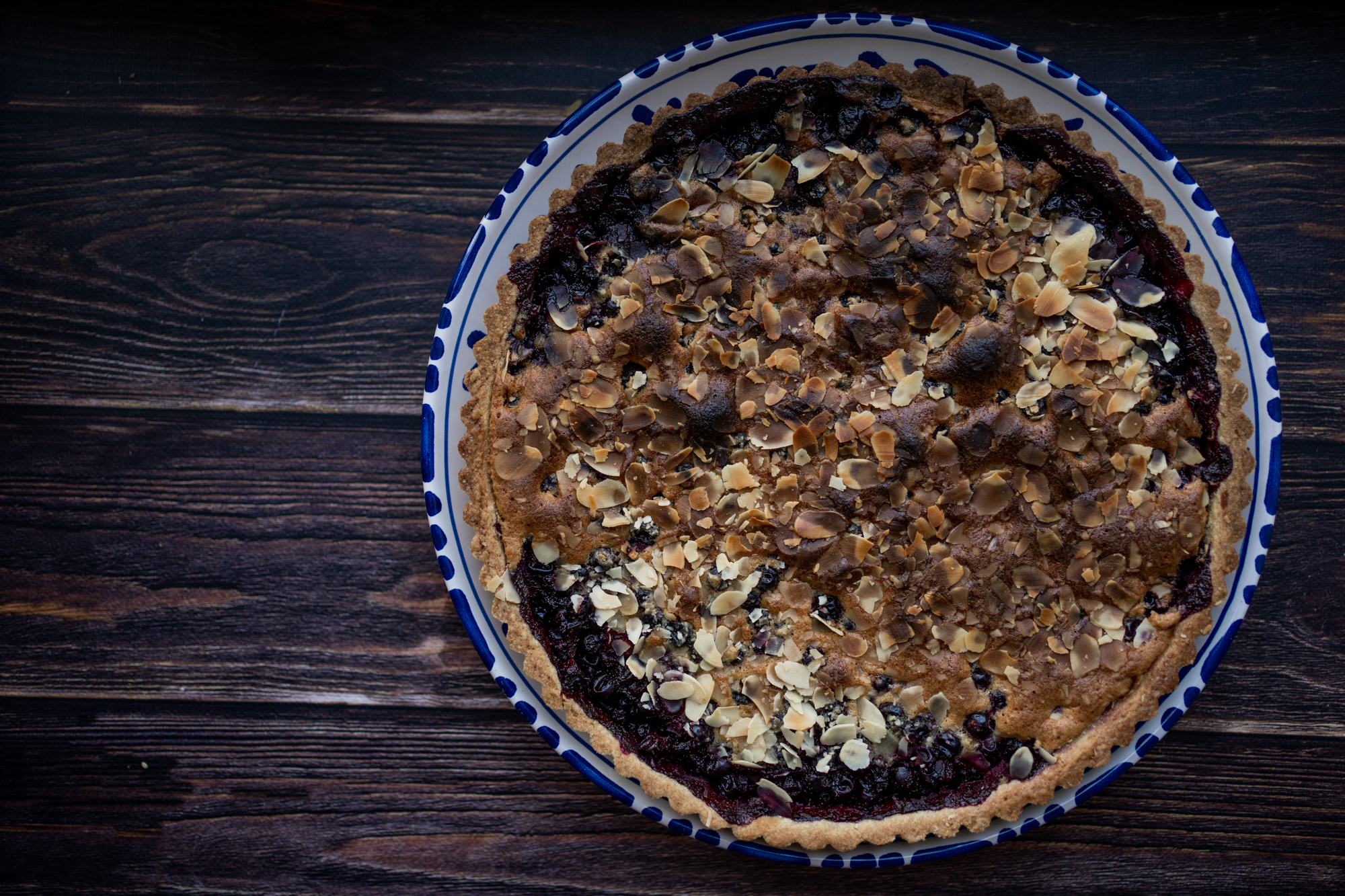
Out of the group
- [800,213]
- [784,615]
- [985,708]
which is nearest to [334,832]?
[784,615]

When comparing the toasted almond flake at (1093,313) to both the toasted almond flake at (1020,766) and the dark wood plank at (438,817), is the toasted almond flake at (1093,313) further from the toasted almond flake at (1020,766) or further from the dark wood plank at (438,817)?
the dark wood plank at (438,817)

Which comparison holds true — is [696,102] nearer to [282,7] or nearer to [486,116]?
[486,116]

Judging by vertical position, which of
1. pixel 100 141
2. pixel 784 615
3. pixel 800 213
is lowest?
pixel 784 615

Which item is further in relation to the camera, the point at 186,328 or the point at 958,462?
the point at 186,328

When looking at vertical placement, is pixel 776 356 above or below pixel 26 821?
above

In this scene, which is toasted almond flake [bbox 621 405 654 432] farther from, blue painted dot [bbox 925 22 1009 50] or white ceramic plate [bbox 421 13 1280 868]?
blue painted dot [bbox 925 22 1009 50]

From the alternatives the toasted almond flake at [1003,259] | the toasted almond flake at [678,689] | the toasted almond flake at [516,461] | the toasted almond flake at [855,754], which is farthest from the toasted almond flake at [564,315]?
the toasted almond flake at [855,754]

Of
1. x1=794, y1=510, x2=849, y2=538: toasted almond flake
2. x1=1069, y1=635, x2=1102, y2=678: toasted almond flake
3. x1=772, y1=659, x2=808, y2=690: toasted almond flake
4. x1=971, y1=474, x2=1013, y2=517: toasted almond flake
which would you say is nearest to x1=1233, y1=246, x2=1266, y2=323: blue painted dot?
x1=971, y1=474, x2=1013, y2=517: toasted almond flake

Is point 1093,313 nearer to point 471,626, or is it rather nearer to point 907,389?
point 907,389
